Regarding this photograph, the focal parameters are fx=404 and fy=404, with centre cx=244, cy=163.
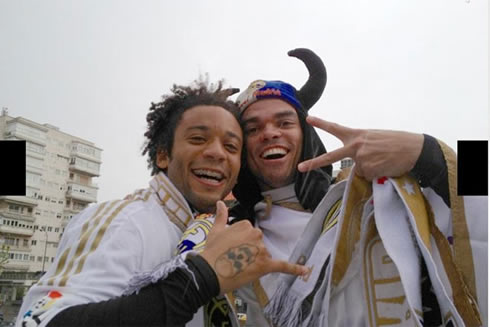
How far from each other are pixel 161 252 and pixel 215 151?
0.54 metres

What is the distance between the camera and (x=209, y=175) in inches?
74.6

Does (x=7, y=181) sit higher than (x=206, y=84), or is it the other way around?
(x=206, y=84)

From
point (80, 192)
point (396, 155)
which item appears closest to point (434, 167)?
point (396, 155)

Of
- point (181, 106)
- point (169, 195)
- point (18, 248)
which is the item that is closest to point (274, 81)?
point (181, 106)

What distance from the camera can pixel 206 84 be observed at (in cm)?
225

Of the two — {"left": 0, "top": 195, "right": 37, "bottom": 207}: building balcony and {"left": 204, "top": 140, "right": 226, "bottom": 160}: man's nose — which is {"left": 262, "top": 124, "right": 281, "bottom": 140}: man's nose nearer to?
{"left": 204, "top": 140, "right": 226, "bottom": 160}: man's nose

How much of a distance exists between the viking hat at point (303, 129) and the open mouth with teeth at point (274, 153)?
14 centimetres

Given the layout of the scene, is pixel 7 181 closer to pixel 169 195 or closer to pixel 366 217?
pixel 169 195

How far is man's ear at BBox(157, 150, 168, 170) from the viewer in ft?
6.70

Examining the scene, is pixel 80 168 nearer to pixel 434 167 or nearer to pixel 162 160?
pixel 162 160

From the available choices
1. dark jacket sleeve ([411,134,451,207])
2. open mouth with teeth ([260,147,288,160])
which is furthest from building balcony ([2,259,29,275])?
dark jacket sleeve ([411,134,451,207])

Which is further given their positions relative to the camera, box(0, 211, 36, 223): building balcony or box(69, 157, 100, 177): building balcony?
box(69, 157, 100, 177): building balcony

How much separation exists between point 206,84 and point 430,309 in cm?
154

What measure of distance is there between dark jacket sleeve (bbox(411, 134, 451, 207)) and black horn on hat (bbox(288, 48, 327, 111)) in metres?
0.99
